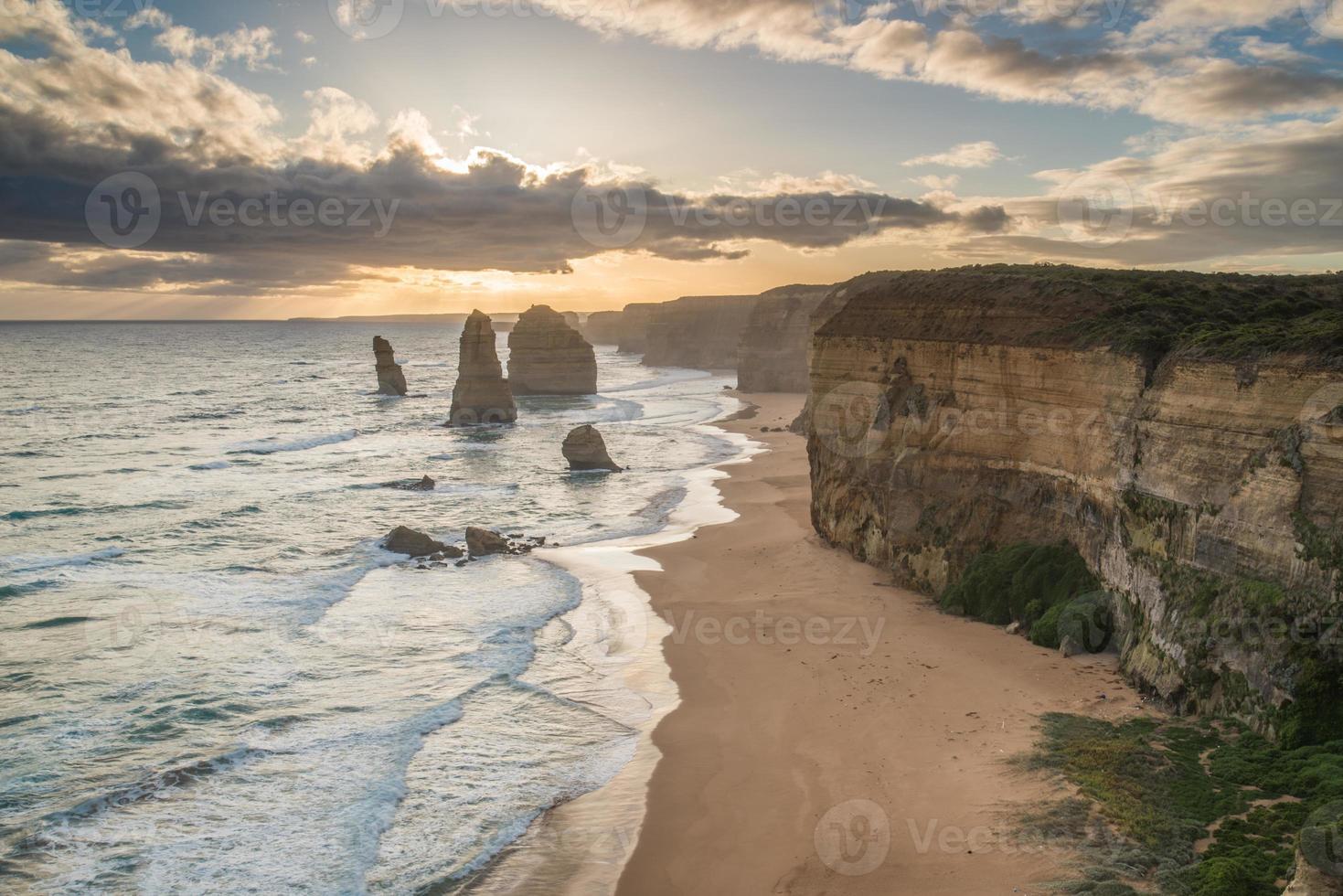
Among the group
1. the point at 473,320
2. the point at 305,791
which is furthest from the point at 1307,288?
the point at 473,320

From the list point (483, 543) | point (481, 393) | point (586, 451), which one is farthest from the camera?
point (481, 393)

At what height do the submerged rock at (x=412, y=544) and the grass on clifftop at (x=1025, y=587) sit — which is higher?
the grass on clifftop at (x=1025, y=587)

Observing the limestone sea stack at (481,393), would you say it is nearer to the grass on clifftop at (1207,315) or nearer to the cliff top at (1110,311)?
the cliff top at (1110,311)

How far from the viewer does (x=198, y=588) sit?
25828 millimetres

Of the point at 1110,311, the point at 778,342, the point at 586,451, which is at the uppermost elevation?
the point at 1110,311

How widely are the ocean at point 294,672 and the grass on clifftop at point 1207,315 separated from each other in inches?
511

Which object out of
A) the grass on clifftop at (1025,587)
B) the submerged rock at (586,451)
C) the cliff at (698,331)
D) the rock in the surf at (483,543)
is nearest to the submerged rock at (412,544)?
the rock in the surf at (483,543)

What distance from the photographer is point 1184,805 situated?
11633 mm

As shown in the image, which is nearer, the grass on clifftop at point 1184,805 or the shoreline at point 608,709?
the grass on clifftop at point 1184,805

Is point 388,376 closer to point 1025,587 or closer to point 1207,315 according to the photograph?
point 1025,587

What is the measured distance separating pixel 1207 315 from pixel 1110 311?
1925 millimetres

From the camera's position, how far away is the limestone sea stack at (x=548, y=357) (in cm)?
9112

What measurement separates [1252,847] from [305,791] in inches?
553

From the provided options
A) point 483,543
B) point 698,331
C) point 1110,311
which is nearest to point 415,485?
point 483,543
